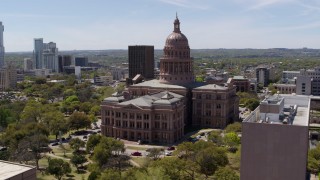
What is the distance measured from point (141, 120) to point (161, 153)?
71.5 feet

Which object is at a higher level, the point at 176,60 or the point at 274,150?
the point at 176,60

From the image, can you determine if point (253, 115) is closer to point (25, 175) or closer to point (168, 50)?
point (25, 175)

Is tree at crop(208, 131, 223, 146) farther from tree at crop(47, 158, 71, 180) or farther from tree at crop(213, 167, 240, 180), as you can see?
tree at crop(47, 158, 71, 180)

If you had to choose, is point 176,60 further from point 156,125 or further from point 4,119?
point 4,119

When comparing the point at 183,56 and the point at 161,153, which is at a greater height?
the point at 183,56

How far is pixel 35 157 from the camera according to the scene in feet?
291

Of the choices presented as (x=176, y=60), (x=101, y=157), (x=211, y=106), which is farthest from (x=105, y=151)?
(x=176, y=60)

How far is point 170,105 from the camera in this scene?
369 ft

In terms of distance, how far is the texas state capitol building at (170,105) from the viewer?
4481 inches

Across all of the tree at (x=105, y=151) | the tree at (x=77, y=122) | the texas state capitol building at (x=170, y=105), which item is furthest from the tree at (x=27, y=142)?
the texas state capitol building at (x=170, y=105)

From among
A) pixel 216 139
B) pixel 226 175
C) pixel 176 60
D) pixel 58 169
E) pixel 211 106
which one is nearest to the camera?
pixel 226 175

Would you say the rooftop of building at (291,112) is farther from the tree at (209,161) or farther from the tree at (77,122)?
the tree at (77,122)

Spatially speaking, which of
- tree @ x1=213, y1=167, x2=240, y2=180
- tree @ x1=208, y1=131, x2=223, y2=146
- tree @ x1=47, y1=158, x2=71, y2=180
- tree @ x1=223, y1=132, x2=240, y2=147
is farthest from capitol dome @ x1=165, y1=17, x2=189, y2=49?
tree @ x1=213, y1=167, x2=240, y2=180

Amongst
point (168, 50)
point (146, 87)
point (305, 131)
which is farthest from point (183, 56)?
point (305, 131)
